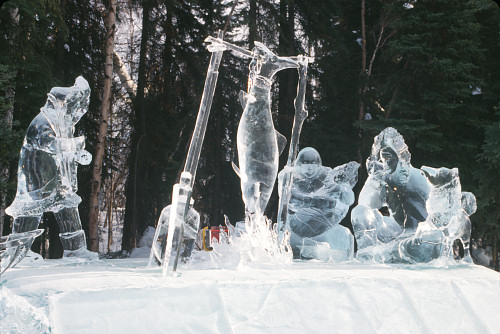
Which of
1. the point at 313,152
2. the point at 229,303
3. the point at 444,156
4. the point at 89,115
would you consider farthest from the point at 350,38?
the point at 229,303

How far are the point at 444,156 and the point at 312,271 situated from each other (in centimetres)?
823

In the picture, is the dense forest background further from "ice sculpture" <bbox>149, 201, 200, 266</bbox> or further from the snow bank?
the snow bank

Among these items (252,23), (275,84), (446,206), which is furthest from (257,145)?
(275,84)

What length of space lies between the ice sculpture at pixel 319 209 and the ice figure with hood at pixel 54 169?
5.38 feet

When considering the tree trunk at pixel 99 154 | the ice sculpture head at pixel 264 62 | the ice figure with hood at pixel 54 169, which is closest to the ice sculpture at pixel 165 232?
the ice figure with hood at pixel 54 169

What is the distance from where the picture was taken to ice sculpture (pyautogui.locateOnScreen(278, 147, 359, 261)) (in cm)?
421

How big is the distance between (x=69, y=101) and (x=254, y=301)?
7.43ft

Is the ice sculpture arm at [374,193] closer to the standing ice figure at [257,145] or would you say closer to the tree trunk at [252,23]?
the standing ice figure at [257,145]

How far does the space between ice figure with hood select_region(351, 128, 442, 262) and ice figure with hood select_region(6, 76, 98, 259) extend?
7.05 ft

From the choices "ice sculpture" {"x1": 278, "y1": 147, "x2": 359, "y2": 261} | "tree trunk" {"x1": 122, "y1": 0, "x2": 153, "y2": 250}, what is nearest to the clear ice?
"ice sculpture" {"x1": 278, "y1": 147, "x2": 359, "y2": 261}

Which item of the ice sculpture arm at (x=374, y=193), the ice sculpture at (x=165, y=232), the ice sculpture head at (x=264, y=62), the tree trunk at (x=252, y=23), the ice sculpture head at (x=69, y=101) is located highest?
the tree trunk at (x=252, y=23)

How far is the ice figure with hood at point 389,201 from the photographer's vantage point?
4.05 meters

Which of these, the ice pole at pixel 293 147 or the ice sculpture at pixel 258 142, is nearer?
the ice sculpture at pixel 258 142

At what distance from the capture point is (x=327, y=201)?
14.1 ft
